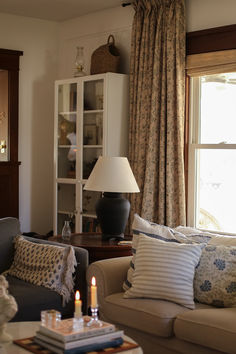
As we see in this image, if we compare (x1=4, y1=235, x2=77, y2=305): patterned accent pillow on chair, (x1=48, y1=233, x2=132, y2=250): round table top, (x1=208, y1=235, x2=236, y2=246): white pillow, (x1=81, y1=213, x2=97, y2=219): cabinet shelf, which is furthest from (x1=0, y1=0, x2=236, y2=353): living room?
(x1=208, y1=235, x2=236, y2=246): white pillow

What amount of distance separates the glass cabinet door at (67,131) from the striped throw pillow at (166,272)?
260 cm

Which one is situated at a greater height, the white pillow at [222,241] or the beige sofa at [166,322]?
the white pillow at [222,241]

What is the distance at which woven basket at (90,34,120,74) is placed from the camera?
5.75 meters

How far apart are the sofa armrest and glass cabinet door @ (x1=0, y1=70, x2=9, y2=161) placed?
303 centimetres

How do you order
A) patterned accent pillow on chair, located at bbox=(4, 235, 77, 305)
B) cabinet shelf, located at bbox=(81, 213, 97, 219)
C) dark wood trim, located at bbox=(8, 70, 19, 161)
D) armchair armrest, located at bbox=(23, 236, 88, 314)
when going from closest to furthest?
patterned accent pillow on chair, located at bbox=(4, 235, 77, 305)
armchair armrest, located at bbox=(23, 236, 88, 314)
cabinet shelf, located at bbox=(81, 213, 97, 219)
dark wood trim, located at bbox=(8, 70, 19, 161)

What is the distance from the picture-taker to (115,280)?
12.1 ft

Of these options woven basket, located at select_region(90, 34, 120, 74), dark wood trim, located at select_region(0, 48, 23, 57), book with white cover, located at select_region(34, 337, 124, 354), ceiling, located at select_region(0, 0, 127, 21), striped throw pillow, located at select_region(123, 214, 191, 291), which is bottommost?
book with white cover, located at select_region(34, 337, 124, 354)

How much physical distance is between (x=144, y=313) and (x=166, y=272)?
28 cm

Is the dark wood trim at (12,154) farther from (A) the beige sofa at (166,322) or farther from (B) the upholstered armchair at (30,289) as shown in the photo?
(A) the beige sofa at (166,322)

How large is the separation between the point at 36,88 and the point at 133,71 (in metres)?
1.44

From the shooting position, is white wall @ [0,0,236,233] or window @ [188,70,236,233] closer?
window @ [188,70,236,233]

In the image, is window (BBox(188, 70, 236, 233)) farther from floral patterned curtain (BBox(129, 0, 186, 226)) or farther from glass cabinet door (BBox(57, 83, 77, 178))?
glass cabinet door (BBox(57, 83, 77, 178))

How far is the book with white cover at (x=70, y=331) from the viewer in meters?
2.46

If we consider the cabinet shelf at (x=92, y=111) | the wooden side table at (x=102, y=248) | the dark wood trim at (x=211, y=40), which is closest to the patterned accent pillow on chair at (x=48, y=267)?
the wooden side table at (x=102, y=248)
